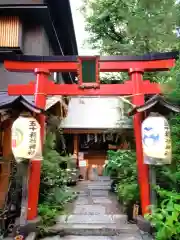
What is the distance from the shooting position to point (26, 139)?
6277 mm

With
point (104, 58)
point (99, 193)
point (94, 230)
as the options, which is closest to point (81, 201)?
point (99, 193)

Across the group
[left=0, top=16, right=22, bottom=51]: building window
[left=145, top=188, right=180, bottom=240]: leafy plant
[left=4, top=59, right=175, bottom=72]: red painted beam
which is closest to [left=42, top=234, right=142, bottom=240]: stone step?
[left=145, top=188, right=180, bottom=240]: leafy plant

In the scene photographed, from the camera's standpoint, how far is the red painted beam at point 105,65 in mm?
7711

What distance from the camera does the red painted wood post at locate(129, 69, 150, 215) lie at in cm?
671

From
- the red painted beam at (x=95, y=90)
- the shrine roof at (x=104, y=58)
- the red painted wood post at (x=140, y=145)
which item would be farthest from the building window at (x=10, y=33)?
the red painted wood post at (x=140, y=145)

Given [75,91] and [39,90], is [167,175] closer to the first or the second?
[75,91]

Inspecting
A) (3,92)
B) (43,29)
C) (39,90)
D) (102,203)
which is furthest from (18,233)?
(43,29)

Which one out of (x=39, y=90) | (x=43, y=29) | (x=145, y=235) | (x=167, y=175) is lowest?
(x=145, y=235)

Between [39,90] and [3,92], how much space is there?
318 centimetres

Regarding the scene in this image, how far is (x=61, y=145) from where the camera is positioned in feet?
54.2

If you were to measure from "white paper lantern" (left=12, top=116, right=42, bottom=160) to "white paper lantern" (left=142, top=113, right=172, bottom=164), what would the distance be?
251 cm

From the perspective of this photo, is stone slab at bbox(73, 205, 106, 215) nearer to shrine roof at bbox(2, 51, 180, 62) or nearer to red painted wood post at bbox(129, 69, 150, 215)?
red painted wood post at bbox(129, 69, 150, 215)

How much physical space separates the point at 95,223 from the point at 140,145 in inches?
94.8

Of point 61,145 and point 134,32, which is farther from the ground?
point 134,32
